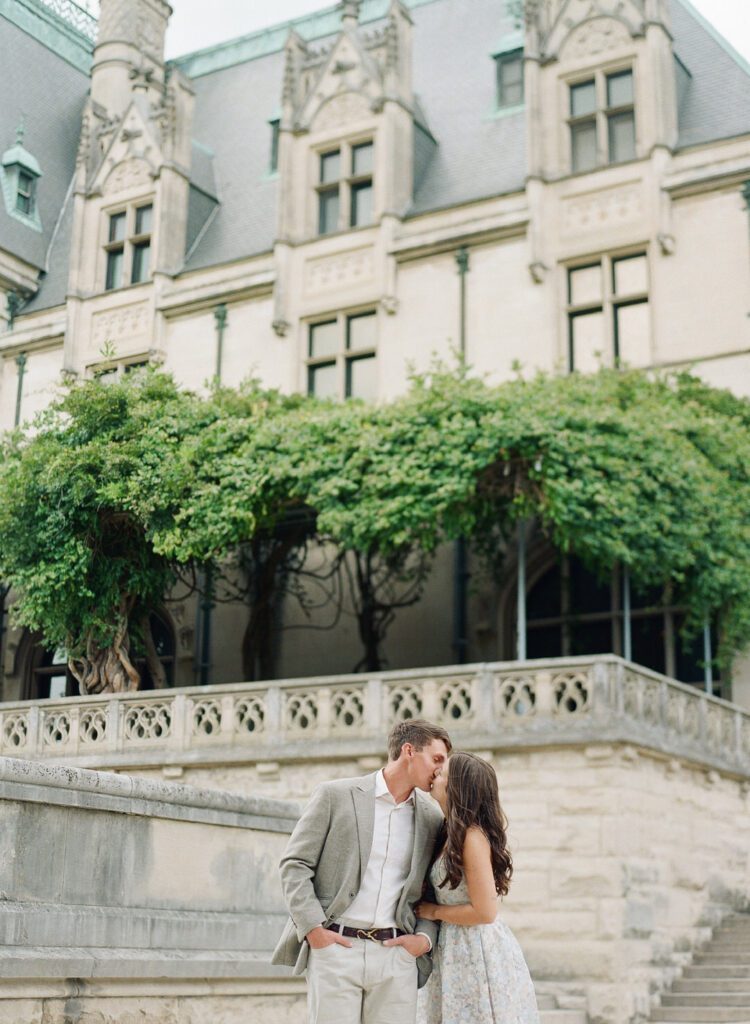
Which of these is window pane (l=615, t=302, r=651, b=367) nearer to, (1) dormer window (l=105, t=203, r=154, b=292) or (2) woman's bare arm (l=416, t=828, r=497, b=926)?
(1) dormer window (l=105, t=203, r=154, b=292)

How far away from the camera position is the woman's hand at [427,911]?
18.0 ft

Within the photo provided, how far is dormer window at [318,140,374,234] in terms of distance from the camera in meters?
23.6

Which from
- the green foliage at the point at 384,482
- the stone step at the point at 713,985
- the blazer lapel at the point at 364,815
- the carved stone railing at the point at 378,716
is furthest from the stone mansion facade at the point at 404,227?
the blazer lapel at the point at 364,815

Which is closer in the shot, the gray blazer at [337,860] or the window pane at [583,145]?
the gray blazer at [337,860]

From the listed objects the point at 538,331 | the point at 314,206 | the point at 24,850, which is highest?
the point at 314,206

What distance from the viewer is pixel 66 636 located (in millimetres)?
19906

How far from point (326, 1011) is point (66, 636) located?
15249mm

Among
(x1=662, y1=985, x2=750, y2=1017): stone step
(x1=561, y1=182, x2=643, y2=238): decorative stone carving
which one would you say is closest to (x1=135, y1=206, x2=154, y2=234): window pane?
(x1=561, y1=182, x2=643, y2=238): decorative stone carving

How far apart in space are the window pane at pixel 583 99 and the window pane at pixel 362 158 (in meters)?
3.58

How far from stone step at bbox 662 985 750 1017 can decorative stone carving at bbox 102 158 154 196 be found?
17521 millimetres

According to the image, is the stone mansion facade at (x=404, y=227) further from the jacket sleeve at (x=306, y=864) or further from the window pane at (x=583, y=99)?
the jacket sleeve at (x=306, y=864)

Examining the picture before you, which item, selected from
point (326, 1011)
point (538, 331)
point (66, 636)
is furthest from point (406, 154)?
point (326, 1011)

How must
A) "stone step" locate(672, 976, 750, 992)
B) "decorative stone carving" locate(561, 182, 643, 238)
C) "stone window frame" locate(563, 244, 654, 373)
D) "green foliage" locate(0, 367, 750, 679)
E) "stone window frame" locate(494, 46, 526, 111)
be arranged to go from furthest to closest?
1. "stone window frame" locate(494, 46, 526, 111)
2. "decorative stone carving" locate(561, 182, 643, 238)
3. "stone window frame" locate(563, 244, 654, 373)
4. "green foliage" locate(0, 367, 750, 679)
5. "stone step" locate(672, 976, 750, 992)

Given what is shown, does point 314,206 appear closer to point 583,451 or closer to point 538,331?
point 538,331
